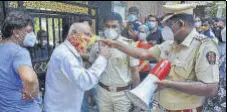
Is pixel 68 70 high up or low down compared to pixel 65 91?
up

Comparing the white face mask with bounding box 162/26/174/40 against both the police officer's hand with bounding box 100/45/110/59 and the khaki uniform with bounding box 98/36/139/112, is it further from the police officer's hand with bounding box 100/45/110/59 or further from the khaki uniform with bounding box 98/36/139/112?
the khaki uniform with bounding box 98/36/139/112

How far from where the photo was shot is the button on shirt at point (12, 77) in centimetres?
182

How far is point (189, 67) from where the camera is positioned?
1.71 meters

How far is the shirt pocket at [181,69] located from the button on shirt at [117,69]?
3.51ft

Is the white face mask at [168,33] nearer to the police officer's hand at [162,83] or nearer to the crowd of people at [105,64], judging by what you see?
the crowd of people at [105,64]

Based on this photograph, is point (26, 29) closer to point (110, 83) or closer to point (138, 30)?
point (110, 83)

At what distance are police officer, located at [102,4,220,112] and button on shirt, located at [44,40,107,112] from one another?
0.50 m

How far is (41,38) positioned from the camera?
3.26 metres

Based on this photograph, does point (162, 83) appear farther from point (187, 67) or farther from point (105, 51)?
point (105, 51)

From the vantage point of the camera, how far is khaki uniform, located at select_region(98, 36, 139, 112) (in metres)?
2.81

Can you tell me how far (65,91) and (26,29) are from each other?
1.77 ft

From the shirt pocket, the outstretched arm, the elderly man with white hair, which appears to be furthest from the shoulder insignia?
the elderly man with white hair

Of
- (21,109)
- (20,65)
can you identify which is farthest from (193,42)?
(21,109)

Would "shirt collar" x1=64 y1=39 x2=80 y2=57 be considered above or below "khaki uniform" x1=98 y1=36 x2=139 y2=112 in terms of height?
above
